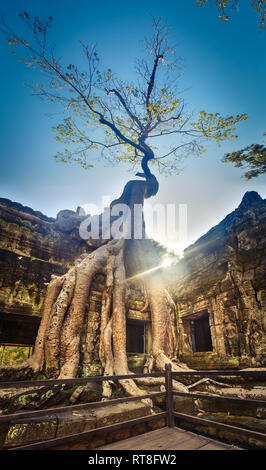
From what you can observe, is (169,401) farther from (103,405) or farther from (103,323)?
(103,323)

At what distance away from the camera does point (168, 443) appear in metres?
2.00

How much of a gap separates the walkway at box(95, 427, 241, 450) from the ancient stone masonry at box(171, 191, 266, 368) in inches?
131

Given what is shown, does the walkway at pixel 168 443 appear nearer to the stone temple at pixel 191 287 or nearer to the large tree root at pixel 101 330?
the large tree root at pixel 101 330

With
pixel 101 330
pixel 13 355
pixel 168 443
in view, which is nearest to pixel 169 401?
pixel 168 443

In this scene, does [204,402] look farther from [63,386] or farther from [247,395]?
[63,386]

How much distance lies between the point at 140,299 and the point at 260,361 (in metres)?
3.00

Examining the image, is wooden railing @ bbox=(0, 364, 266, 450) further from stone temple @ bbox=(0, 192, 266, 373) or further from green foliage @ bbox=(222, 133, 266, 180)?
green foliage @ bbox=(222, 133, 266, 180)

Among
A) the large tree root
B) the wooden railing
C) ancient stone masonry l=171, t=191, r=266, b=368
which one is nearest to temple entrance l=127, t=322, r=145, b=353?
the large tree root

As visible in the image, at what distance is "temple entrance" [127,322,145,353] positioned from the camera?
19.1ft

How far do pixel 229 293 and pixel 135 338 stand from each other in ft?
9.72

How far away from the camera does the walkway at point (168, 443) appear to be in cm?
192

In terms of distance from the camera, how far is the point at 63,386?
125 inches

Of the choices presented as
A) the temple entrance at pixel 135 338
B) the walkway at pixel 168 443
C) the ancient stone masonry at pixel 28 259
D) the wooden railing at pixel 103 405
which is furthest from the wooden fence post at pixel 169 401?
the ancient stone masonry at pixel 28 259
